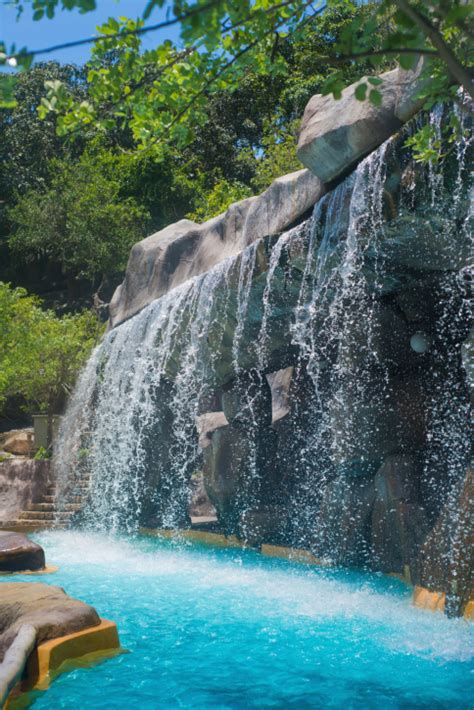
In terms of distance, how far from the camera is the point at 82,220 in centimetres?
2436

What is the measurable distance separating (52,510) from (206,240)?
6905 mm

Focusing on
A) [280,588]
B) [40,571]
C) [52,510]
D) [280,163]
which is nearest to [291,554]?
[280,588]

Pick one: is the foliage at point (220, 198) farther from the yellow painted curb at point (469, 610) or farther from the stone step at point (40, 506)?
the yellow painted curb at point (469, 610)

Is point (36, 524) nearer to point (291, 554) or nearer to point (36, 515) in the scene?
point (36, 515)

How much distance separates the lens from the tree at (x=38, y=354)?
17.1 metres

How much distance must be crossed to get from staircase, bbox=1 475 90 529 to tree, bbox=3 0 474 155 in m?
11.3

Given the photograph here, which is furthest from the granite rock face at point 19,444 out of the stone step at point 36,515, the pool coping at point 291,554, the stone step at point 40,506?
the pool coping at point 291,554

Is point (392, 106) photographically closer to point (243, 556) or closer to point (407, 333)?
point (407, 333)

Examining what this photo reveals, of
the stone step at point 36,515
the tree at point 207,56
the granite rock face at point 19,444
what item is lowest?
the stone step at point 36,515

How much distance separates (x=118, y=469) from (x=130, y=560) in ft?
14.0

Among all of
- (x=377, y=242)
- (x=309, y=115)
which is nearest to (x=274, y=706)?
(x=377, y=242)

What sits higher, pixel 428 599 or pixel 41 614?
pixel 41 614

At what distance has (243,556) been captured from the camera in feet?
35.2

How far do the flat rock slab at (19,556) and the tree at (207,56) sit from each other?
19.4ft
